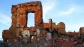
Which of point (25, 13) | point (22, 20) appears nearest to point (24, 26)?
point (22, 20)

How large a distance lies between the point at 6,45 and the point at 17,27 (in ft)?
13.1

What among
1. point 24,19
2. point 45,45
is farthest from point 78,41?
point 24,19

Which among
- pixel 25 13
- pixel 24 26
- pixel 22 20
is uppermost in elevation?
pixel 25 13

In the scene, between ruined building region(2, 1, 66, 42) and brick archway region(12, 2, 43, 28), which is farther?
brick archway region(12, 2, 43, 28)

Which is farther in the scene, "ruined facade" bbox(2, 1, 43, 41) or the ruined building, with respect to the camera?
"ruined facade" bbox(2, 1, 43, 41)

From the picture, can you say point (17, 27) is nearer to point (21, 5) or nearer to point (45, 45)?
point (21, 5)

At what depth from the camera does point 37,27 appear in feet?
78.4

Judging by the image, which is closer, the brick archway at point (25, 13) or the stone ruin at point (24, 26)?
the stone ruin at point (24, 26)

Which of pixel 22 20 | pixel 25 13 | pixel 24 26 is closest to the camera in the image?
pixel 24 26

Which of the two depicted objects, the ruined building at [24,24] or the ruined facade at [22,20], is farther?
the ruined facade at [22,20]

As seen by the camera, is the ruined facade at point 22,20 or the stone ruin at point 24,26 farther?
the ruined facade at point 22,20

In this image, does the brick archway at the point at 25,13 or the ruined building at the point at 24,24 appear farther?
the brick archway at the point at 25,13

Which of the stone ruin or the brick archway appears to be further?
the brick archway

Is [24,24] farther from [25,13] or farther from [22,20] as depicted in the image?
[25,13]
